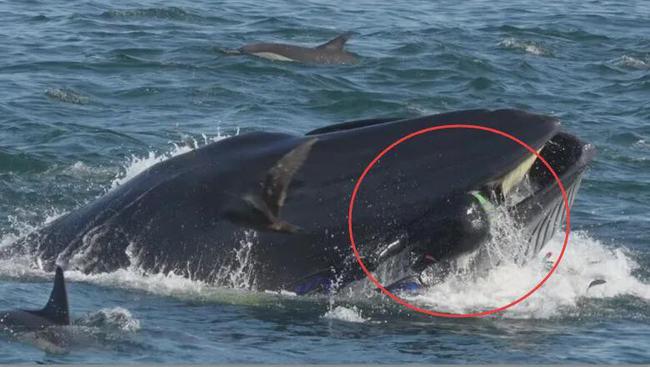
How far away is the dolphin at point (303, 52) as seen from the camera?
26.2m

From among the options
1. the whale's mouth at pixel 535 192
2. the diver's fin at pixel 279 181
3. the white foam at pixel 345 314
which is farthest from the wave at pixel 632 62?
the diver's fin at pixel 279 181

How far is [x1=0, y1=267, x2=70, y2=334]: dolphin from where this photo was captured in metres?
8.20

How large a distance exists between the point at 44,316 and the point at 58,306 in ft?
0.76

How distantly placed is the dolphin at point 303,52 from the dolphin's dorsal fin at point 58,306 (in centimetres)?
1789

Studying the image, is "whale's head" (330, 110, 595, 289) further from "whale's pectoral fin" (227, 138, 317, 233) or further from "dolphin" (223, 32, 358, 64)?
"dolphin" (223, 32, 358, 64)

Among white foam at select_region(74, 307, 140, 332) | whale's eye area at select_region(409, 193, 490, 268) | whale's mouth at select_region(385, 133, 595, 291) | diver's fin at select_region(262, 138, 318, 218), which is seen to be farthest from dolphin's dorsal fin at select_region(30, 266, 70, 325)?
whale's eye area at select_region(409, 193, 490, 268)

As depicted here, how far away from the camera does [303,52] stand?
26.6 metres

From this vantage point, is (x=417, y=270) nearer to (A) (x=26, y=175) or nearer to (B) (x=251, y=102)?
(A) (x=26, y=175)

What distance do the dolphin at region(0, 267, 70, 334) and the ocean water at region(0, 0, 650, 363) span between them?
153mm

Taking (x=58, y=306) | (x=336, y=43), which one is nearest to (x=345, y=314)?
(x=58, y=306)

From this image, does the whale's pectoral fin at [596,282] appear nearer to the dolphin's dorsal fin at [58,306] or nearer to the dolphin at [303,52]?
the dolphin's dorsal fin at [58,306]

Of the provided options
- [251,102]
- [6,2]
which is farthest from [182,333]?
[6,2]

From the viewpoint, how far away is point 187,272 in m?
9.07

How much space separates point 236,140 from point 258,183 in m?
0.52
